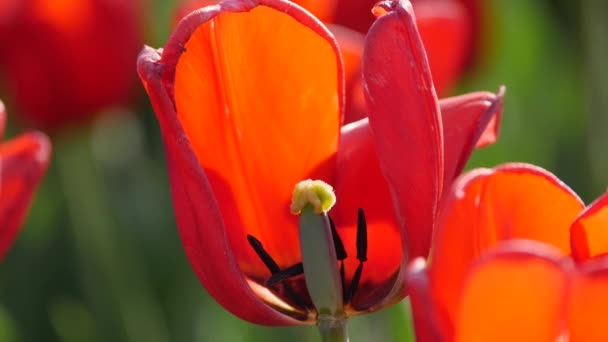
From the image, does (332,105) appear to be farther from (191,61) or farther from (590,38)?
(590,38)

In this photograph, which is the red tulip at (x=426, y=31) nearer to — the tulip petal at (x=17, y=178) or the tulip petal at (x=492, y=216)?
the tulip petal at (x=17, y=178)

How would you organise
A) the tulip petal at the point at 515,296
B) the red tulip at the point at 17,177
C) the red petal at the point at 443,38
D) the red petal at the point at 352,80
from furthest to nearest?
the red petal at the point at 443,38, the red petal at the point at 352,80, the red tulip at the point at 17,177, the tulip petal at the point at 515,296

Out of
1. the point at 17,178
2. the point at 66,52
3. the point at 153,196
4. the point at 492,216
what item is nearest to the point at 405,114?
the point at 492,216

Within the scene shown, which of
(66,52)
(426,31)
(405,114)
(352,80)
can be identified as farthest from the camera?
(66,52)

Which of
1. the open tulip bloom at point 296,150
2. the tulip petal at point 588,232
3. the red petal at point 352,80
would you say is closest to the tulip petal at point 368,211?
the open tulip bloom at point 296,150

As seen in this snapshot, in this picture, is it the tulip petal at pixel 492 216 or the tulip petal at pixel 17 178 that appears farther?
the tulip petal at pixel 17 178

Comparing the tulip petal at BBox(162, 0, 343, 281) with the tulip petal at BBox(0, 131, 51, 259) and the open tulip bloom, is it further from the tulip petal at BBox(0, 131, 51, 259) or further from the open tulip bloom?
the tulip petal at BBox(0, 131, 51, 259)

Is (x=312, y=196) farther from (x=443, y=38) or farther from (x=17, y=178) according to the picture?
(x=443, y=38)

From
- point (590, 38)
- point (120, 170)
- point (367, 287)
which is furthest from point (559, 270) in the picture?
point (120, 170)
